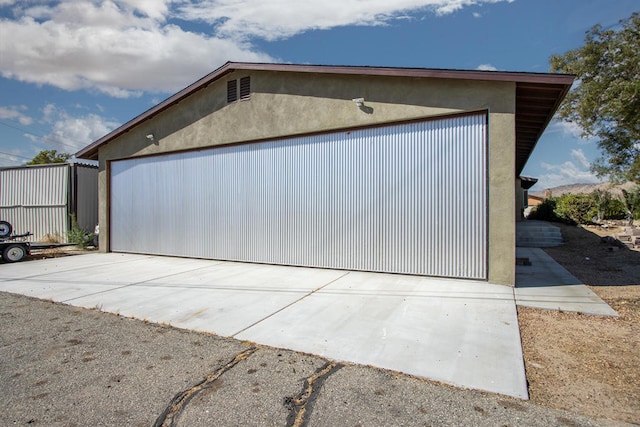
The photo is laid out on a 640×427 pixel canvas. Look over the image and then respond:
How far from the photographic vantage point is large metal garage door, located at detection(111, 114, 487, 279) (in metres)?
7.09

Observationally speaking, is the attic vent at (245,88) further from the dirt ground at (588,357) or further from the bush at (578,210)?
the bush at (578,210)

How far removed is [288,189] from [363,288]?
3613 mm

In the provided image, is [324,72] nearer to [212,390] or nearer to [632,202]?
[212,390]

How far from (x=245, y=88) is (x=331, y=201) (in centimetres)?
402

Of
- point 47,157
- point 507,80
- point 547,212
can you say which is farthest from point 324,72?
point 47,157

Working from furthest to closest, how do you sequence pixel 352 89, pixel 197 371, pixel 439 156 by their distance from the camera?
1. pixel 352 89
2. pixel 439 156
3. pixel 197 371

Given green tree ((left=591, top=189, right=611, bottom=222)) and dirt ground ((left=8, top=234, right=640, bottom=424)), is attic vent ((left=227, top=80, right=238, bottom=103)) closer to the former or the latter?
dirt ground ((left=8, top=234, right=640, bottom=424))

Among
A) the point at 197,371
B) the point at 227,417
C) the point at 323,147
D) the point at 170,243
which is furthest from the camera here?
the point at 170,243

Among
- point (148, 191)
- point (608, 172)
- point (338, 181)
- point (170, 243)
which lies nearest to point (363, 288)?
point (338, 181)

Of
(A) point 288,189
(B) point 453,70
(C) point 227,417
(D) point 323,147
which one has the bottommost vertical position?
(C) point 227,417

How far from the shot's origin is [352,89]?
815cm

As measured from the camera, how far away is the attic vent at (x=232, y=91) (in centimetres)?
1004

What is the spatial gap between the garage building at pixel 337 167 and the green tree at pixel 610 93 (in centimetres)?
482

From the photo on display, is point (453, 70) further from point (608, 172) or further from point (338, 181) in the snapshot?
point (608, 172)
